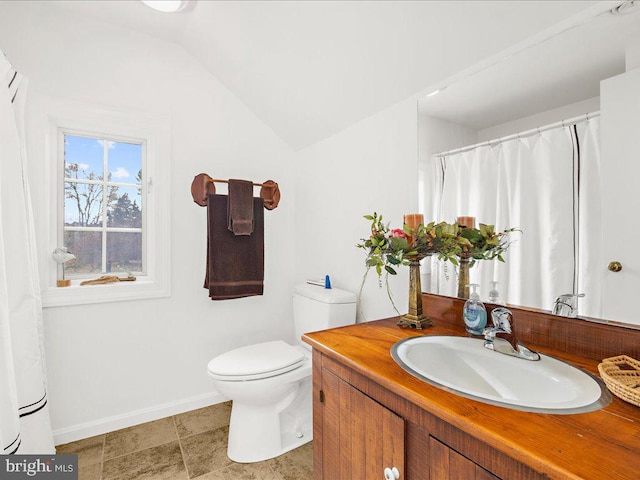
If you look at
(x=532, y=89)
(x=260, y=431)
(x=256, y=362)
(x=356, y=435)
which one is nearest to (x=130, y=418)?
(x=260, y=431)

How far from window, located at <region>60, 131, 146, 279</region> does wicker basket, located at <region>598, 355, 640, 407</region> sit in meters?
2.25

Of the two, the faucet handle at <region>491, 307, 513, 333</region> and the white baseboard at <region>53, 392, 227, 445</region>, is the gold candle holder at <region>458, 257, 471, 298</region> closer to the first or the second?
the faucet handle at <region>491, 307, 513, 333</region>

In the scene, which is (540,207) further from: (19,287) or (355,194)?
(19,287)

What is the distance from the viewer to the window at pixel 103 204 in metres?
1.87

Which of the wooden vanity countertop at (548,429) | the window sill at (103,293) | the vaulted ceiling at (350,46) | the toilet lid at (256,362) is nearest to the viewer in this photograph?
the wooden vanity countertop at (548,429)

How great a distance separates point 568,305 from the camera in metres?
0.92

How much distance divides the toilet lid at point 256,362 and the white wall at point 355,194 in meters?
0.45

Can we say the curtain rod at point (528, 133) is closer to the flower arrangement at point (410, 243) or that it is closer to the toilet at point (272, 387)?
the flower arrangement at point (410, 243)

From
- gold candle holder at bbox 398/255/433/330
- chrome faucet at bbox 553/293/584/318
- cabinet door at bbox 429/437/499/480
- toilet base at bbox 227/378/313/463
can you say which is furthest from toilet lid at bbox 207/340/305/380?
chrome faucet at bbox 553/293/584/318

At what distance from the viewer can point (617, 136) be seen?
0.86 meters

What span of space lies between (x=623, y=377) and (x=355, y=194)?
1342mm

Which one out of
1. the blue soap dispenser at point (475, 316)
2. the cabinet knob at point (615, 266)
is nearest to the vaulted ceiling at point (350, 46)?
the cabinet knob at point (615, 266)

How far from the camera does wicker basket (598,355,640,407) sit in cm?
61

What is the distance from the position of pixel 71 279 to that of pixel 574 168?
2424 mm
